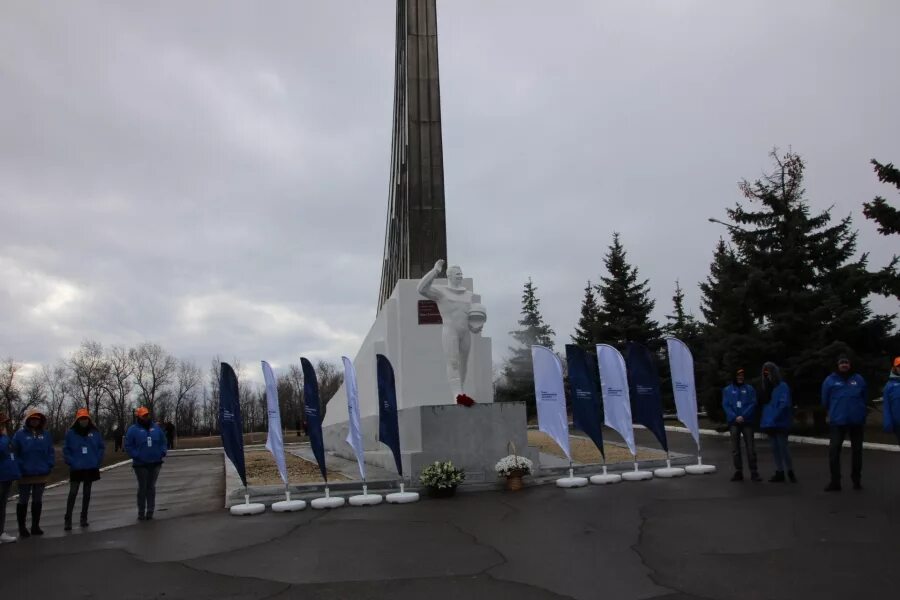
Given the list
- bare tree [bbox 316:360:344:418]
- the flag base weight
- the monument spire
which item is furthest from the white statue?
bare tree [bbox 316:360:344:418]

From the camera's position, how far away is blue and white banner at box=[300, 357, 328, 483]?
10.2 meters

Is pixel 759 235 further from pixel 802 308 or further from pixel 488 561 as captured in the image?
pixel 488 561

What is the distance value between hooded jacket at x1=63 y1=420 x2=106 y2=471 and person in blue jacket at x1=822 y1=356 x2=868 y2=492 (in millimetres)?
9757

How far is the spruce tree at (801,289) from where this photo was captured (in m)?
18.8

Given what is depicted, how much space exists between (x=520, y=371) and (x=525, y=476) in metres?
30.7

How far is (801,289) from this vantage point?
20.5 meters

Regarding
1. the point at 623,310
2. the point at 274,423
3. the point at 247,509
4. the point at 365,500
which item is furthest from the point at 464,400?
the point at 623,310

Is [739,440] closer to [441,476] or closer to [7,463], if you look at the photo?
[441,476]

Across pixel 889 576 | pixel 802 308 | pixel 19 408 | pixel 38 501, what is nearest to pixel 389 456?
pixel 38 501

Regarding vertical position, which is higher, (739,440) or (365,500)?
(739,440)

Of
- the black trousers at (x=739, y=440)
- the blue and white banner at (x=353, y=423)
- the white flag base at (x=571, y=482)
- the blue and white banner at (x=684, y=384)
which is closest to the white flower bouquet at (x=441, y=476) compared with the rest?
the blue and white banner at (x=353, y=423)

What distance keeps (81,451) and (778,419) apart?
986 cm

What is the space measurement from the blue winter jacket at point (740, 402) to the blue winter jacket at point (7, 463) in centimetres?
1011

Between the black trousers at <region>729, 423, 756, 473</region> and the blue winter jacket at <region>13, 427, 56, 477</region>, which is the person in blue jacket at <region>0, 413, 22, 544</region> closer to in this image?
the blue winter jacket at <region>13, 427, 56, 477</region>
